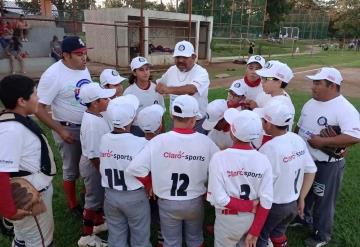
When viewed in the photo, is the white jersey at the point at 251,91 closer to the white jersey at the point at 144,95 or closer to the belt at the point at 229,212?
the white jersey at the point at 144,95

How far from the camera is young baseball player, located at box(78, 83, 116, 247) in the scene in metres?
3.40

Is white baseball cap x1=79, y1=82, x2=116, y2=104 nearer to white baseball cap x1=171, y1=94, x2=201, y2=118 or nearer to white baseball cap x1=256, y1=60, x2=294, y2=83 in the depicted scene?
white baseball cap x1=171, y1=94, x2=201, y2=118

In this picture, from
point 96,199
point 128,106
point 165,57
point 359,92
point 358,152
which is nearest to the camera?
point 128,106

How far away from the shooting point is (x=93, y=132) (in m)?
3.38

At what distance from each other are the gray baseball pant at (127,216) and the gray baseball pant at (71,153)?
3.46ft

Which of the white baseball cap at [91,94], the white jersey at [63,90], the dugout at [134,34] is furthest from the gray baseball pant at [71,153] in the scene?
the dugout at [134,34]

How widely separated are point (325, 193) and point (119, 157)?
2.29 meters

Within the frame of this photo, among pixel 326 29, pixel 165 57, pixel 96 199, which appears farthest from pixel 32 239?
pixel 326 29

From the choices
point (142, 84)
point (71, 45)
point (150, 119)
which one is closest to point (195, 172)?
point (150, 119)

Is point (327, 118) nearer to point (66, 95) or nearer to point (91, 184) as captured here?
point (91, 184)

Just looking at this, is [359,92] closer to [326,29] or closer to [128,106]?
[128,106]

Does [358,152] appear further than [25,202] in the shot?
Yes

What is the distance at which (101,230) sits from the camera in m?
3.97

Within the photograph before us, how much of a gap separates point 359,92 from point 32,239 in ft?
50.1
